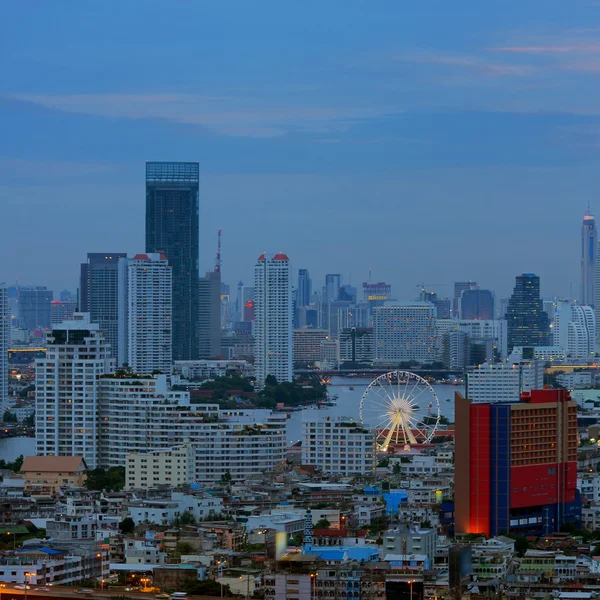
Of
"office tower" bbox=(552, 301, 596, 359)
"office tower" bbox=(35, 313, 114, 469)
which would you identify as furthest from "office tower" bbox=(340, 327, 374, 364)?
"office tower" bbox=(35, 313, 114, 469)

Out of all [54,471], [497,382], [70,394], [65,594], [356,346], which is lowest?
[65,594]

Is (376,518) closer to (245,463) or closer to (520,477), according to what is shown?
(520,477)

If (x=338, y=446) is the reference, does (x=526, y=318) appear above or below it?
above

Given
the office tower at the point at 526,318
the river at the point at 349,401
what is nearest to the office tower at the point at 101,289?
the river at the point at 349,401

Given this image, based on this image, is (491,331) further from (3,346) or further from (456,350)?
(3,346)

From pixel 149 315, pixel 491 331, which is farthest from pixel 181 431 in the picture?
pixel 491 331

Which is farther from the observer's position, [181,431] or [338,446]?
[338,446]

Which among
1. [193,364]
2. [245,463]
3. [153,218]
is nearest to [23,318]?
[153,218]
